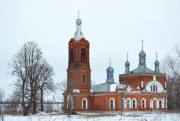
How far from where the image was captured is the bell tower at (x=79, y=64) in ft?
207

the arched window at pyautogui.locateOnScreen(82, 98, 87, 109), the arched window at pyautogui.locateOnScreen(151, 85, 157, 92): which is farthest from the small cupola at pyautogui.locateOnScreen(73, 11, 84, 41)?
the arched window at pyautogui.locateOnScreen(151, 85, 157, 92)

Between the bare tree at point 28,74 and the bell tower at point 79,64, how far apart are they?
401 inches

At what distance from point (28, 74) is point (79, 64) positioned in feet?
41.3

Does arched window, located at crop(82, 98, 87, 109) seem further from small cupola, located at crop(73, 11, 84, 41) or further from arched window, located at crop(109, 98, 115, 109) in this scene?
small cupola, located at crop(73, 11, 84, 41)

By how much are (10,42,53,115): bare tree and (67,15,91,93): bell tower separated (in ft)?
33.4

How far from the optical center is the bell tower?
207ft

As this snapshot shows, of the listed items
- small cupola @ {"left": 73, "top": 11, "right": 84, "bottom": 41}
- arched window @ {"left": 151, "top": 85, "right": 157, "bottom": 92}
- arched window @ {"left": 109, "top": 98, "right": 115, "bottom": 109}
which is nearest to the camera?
arched window @ {"left": 109, "top": 98, "right": 115, "bottom": 109}

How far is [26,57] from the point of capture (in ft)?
173

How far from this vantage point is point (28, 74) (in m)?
52.0

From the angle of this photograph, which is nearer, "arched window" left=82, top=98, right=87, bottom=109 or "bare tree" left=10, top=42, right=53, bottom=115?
"bare tree" left=10, top=42, right=53, bottom=115

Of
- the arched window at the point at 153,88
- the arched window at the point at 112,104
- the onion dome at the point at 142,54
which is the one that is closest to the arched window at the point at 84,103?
the arched window at the point at 112,104

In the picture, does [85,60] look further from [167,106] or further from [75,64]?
[167,106]

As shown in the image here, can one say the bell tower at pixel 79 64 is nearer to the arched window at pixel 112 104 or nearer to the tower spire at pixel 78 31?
the tower spire at pixel 78 31

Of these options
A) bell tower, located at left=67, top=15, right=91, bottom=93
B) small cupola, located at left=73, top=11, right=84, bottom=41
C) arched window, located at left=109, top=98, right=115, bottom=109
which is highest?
small cupola, located at left=73, top=11, right=84, bottom=41
